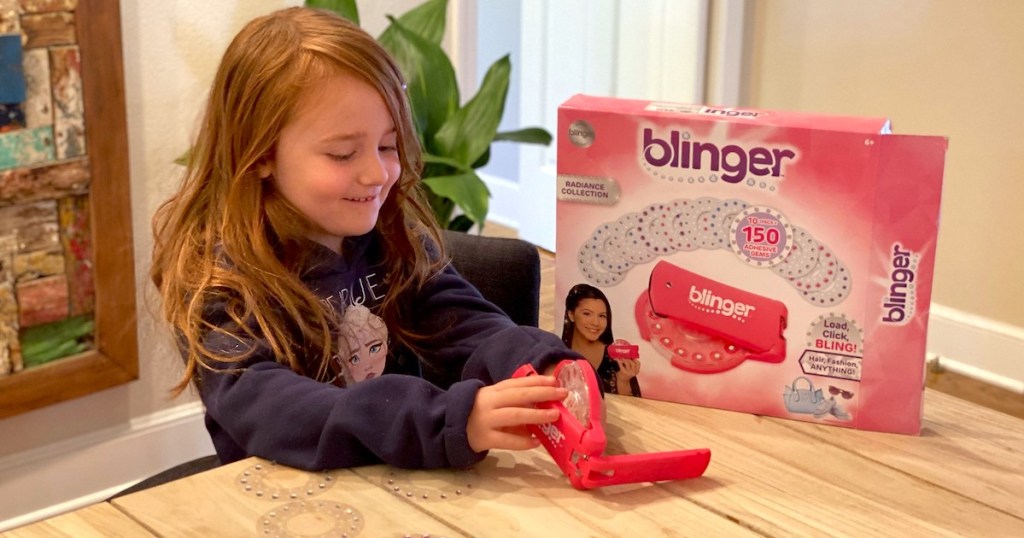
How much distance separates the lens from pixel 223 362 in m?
1.12

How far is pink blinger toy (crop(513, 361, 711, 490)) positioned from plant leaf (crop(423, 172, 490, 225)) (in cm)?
107

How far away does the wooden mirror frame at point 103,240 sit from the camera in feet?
7.15

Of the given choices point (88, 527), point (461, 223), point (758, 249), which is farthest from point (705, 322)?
point (461, 223)

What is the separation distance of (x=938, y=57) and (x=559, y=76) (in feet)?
4.11

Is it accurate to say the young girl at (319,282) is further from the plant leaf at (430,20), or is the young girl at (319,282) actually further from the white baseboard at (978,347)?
the white baseboard at (978,347)

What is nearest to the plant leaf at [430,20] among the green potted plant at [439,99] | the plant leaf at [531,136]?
the green potted plant at [439,99]

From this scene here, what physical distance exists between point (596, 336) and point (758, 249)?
0.68ft

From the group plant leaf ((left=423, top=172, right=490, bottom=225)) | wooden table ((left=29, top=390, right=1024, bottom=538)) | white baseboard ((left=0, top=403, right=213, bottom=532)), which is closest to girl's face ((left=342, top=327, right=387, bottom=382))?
wooden table ((left=29, top=390, right=1024, bottom=538))

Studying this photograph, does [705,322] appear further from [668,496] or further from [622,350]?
[668,496]

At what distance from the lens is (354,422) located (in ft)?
3.39

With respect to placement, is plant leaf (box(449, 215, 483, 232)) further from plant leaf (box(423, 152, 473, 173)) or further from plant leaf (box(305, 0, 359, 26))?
plant leaf (box(305, 0, 359, 26))

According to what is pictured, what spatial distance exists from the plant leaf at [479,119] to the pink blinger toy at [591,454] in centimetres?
124

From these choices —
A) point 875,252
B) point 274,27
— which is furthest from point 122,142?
point 875,252

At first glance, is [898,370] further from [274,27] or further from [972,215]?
[972,215]
